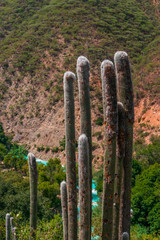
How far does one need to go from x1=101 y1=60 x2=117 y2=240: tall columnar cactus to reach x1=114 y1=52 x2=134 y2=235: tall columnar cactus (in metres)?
0.23

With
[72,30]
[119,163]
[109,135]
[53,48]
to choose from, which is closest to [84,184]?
[119,163]

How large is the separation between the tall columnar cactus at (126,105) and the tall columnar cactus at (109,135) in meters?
0.23

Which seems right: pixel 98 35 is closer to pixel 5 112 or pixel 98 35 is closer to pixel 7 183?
pixel 5 112

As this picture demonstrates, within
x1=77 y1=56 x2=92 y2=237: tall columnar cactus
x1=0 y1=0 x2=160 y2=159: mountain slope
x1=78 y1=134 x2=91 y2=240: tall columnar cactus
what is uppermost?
x1=0 y1=0 x2=160 y2=159: mountain slope

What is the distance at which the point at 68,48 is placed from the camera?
4231 cm

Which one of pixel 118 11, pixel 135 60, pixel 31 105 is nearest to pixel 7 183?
pixel 31 105

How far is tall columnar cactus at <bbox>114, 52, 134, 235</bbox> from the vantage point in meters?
4.61

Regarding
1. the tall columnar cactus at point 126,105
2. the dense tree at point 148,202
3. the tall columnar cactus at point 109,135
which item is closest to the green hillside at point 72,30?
the dense tree at point 148,202

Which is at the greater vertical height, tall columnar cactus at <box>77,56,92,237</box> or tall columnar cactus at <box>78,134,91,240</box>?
tall columnar cactus at <box>77,56,92,237</box>

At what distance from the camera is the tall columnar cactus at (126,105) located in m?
4.61

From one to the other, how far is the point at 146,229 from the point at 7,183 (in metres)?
8.81

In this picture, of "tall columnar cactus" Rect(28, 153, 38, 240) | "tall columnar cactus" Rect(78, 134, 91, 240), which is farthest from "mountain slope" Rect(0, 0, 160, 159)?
"tall columnar cactus" Rect(78, 134, 91, 240)

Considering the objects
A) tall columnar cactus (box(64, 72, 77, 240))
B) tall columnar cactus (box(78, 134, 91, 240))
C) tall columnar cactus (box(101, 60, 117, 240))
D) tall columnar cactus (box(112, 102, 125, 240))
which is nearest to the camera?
tall columnar cactus (box(101, 60, 117, 240))

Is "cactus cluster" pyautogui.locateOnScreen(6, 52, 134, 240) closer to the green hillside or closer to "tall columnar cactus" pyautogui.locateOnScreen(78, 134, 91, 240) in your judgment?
"tall columnar cactus" pyautogui.locateOnScreen(78, 134, 91, 240)
